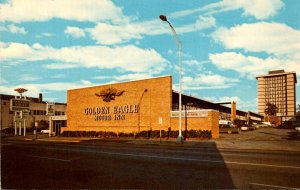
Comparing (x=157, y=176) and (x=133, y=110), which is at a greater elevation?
(x=133, y=110)

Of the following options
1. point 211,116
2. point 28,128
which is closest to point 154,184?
point 211,116

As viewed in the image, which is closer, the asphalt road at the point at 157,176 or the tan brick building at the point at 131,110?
the asphalt road at the point at 157,176

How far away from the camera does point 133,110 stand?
40750mm

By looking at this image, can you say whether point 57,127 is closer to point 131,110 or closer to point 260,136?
point 131,110

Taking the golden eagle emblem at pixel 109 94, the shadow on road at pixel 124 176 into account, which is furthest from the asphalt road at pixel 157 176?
the golden eagle emblem at pixel 109 94

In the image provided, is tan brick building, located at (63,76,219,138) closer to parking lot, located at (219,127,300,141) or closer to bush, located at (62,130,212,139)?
bush, located at (62,130,212,139)

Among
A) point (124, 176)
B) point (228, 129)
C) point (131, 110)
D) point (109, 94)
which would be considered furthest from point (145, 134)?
point (228, 129)

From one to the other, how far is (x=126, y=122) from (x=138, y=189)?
1336 inches

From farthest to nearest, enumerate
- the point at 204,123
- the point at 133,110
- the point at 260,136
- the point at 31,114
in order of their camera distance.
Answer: the point at 31,114
the point at 133,110
the point at 260,136
the point at 204,123

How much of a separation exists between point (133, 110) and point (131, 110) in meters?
0.45

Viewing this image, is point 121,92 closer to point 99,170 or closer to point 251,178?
point 99,170

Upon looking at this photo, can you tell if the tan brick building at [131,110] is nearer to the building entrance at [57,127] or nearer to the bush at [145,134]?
the bush at [145,134]

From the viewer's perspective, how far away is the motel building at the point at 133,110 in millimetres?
34469

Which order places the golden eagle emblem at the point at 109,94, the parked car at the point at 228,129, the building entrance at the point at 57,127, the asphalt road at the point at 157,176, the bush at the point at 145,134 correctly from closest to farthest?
the asphalt road at the point at 157,176 < the bush at the point at 145,134 < the golden eagle emblem at the point at 109,94 < the parked car at the point at 228,129 < the building entrance at the point at 57,127
